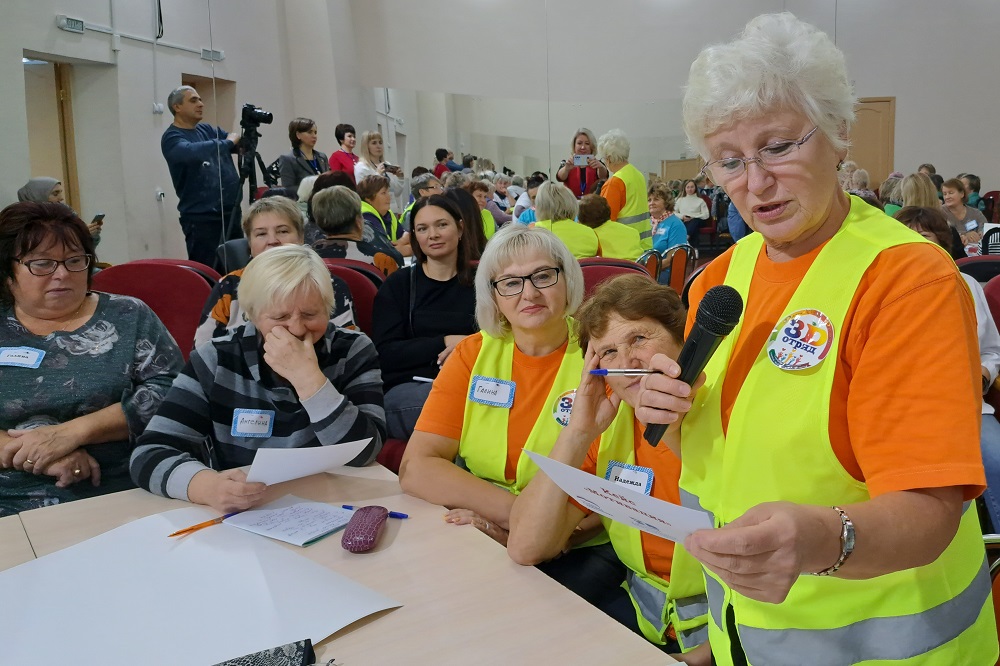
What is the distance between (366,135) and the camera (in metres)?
5.01

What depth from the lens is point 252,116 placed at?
16.3 feet

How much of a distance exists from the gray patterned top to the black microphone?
187 cm

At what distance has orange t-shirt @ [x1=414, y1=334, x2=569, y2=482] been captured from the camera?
6.89 feet

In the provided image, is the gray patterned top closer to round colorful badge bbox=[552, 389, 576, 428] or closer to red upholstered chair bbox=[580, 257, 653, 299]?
round colorful badge bbox=[552, 389, 576, 428]

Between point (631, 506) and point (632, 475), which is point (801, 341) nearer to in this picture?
point (631, 506)

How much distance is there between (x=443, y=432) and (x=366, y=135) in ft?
11.1

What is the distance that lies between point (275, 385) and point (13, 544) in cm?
74

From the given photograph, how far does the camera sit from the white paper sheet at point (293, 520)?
1.60m

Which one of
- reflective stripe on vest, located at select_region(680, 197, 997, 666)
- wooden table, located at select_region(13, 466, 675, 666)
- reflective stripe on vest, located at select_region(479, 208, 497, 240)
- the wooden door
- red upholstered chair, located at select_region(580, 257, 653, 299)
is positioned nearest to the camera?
reflective stripe on vest, located at select_region(680, 197, 997, 666)

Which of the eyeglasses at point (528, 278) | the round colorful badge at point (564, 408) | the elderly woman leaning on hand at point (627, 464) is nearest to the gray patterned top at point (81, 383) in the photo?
the eyeglasses at point (528, 278)

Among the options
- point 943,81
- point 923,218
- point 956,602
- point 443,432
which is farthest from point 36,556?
point 943,81

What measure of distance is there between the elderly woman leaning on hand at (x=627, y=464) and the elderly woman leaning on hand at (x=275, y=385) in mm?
647

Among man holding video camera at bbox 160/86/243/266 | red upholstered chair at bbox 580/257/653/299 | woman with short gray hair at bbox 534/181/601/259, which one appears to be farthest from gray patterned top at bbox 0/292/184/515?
woman with short gray hair at bbox 534/181/601/259

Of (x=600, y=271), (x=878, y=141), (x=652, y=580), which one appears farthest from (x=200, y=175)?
(x=878, y=141)
